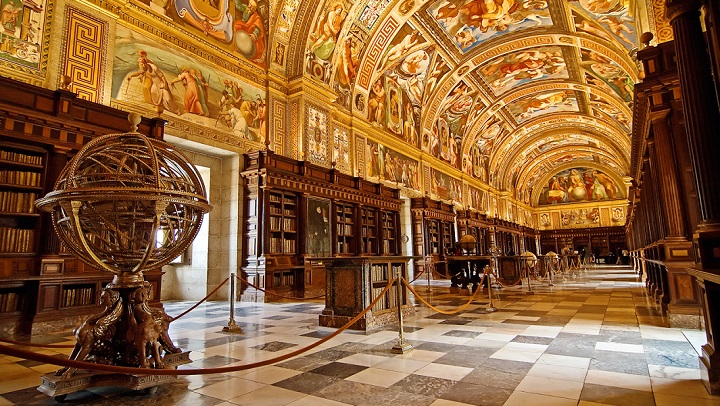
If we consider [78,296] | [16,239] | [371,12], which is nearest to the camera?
[16,239]

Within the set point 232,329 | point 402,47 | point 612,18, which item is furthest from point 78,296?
point 612,18

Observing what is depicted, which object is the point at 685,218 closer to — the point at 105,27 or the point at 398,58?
the point at 105,27

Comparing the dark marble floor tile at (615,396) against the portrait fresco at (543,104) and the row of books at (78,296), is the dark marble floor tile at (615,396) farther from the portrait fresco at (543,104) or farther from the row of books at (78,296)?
the portrait fresco at (543,104)

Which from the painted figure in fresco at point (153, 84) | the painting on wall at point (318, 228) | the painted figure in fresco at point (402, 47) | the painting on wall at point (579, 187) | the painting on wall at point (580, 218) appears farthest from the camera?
the painting on wall at point (580, 218)

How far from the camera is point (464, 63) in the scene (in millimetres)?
17906

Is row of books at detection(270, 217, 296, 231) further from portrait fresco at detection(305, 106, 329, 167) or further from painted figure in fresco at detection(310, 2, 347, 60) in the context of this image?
painted figure in fresco at detection(310, 2, 347, 60)

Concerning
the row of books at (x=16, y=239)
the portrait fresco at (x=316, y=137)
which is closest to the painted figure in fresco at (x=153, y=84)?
the row of books at (x=16, y=239)

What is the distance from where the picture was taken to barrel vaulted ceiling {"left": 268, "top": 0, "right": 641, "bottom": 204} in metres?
12.6

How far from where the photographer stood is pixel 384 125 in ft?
53.7

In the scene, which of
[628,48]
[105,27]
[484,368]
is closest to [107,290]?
[484,368]

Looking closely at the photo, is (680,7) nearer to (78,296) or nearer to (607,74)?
(78,296)

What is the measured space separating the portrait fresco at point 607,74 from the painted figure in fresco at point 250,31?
13.9 metres

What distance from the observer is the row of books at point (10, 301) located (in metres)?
5.76

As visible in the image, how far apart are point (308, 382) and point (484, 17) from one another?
15995mm
